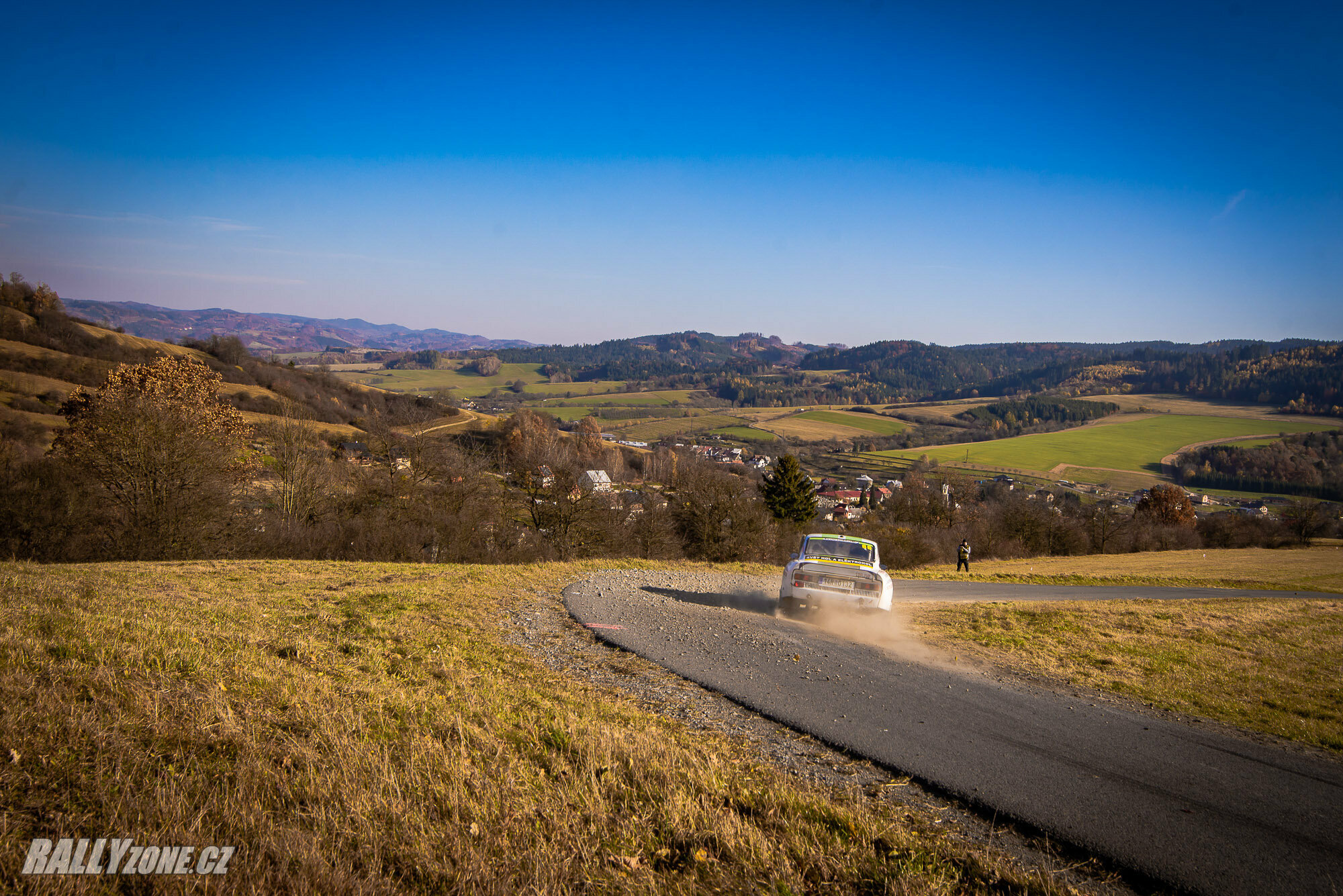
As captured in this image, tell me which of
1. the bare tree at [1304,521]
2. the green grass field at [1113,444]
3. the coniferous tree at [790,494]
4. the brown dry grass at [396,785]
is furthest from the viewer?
the green grass field at [1113,444]

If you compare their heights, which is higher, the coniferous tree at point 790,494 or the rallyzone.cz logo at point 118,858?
the rallyzone.cz logo at point 118,858

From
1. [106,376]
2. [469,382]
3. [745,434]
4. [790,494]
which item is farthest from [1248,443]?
[469,382]

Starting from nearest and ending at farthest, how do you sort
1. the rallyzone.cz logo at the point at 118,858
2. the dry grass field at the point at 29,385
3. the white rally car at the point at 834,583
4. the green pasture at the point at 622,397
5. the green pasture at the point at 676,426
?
1. the rallyzone.cz logo at the point at 118,858
2. the white rally car at the point at 834,583
3. the dry grass field at the point at 29,385
4. the green pasture at the point at 676,426
5. the green pasture at the point at 622,397

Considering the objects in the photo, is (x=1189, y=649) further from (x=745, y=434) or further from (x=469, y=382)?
(x=469, y=382)

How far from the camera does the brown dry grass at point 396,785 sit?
3189 mm

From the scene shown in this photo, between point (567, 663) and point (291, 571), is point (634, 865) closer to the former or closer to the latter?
point (567, 663)

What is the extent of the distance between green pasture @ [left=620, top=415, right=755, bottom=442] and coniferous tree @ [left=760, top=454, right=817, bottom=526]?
202 ft

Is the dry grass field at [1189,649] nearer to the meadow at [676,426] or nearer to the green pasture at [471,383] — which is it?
the meadow at [676,426]

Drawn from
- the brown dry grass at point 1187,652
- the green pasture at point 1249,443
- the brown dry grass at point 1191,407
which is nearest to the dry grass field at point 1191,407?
the brown dry grass at point 1191,407

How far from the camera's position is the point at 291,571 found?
48.8ft

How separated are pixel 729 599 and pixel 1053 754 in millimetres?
9280

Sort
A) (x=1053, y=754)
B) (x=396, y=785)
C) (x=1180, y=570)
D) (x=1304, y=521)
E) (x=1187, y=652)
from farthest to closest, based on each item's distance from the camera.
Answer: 1. (x=1304, y=521)
2. (x=1180, y=570)
3. (x=1187, y=652)
4. (x=1053, y=754)
5. (x=396, y=785)

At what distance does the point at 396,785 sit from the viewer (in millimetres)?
3881

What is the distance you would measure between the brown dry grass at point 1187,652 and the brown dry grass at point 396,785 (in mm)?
6128
